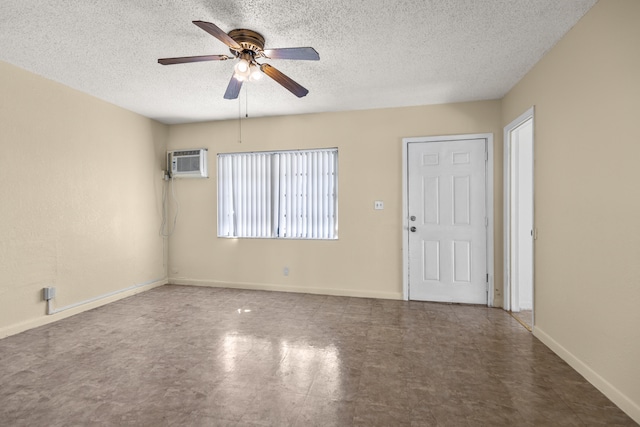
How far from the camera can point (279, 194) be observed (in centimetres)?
471

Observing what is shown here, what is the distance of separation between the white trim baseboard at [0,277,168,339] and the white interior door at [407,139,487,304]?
3.78 m

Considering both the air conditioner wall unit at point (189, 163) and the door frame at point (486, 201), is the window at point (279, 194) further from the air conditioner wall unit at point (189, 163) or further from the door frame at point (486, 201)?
the door frame at point (486, 201)

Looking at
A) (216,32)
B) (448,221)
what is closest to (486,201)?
(448,221)

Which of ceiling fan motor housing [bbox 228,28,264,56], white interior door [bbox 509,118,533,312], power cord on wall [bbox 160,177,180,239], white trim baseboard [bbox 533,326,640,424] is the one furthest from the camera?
power cord on wall [bbox 160,177,180,239]

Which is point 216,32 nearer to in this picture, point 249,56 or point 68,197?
point 249,56

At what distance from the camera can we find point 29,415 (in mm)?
1861

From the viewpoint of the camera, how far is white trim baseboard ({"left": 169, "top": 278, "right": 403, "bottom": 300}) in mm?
4289

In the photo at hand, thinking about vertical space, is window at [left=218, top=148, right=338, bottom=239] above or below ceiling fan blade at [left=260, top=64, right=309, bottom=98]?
below

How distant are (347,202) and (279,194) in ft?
3.40

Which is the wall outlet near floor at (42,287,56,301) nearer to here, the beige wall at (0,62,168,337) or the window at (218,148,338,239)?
the beige wall at (0,62,168,337)

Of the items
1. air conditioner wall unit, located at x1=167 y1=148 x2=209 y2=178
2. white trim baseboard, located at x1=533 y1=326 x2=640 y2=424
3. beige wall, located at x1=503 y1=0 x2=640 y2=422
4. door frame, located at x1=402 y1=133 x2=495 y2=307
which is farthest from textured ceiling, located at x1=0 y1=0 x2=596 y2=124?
white trim baseboard, located at x1=533 y1=326 x2=640 y2=424

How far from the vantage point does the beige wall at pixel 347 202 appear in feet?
13.6

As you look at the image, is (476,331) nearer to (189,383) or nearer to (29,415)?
(189,383)

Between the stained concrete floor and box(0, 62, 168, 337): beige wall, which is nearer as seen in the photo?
the stained concrete floor
